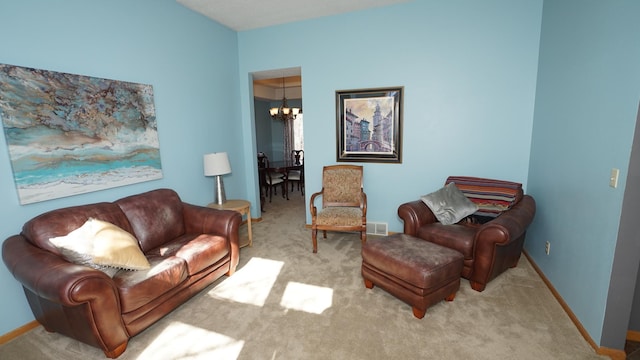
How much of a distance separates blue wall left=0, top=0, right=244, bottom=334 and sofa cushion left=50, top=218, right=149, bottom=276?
52 centimetres

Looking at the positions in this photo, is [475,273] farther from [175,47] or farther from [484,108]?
[175,47]

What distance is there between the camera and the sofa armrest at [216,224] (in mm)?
2867

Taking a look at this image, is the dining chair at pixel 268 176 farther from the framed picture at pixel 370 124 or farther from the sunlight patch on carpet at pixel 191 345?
the sunlight patch on carpet at pixel 191 345

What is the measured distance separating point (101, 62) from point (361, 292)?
10.4ft

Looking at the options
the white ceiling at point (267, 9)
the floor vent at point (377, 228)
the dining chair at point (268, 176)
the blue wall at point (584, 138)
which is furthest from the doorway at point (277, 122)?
the blue wall at point (584, 138)

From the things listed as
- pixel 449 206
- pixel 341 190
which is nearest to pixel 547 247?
pixel 449 206

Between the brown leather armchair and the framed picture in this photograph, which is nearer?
the brown leather armchair

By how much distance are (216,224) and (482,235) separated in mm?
A: 2519

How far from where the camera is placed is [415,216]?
297cm

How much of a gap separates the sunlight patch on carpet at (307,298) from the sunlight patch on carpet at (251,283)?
200 mm

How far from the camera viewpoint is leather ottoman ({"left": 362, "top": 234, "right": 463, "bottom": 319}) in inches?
85.7

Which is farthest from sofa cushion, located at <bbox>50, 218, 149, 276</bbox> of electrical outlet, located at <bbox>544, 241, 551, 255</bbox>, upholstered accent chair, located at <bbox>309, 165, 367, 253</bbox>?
electrical outlet, located at <bbox>544, 241, 551, 255</bbox>

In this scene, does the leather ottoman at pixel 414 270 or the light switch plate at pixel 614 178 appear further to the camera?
the leather ottoman at pixel 414 270

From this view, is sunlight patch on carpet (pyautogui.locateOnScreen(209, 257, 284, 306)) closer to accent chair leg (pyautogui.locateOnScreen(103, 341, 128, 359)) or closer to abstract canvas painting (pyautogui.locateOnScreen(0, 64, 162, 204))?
accent chair leg (pyautogui.locateOnScreen(103, 341, 128, 359))
